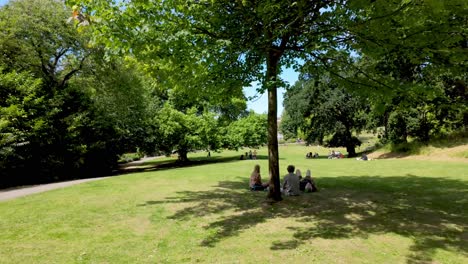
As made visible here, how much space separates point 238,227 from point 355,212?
12.7 feet

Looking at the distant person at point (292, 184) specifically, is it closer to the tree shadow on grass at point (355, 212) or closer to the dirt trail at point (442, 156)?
the tree shadow on grass at point (355, 212)

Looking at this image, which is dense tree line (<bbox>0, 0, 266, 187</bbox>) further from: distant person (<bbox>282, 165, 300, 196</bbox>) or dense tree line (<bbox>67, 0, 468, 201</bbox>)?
dense tree line (<bbox>67, 0, 468, 201</bbox>)

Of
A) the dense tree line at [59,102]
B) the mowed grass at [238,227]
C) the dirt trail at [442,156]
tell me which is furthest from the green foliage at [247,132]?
the mowed grass at [238,227]

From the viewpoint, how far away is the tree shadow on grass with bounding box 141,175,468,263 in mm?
7605

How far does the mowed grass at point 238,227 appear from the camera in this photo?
21.7ft

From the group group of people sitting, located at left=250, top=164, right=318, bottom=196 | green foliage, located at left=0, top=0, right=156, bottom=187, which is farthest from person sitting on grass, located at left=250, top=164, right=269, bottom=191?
green foliage, located at left=0, top=0, right=156, bottom=187

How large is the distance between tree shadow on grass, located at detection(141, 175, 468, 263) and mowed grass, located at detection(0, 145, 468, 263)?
1.1 inches

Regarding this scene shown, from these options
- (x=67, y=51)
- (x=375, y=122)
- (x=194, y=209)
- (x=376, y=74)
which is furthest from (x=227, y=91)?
(x=375, y=122)

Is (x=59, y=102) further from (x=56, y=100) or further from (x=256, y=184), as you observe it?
(x=256, y=184)

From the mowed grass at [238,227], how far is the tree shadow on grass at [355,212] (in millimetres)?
28

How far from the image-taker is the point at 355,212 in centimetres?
1008

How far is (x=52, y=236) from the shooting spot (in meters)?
7.98

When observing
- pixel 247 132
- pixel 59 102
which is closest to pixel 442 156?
pixel 247 132

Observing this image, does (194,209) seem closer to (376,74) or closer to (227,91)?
(227,91)
